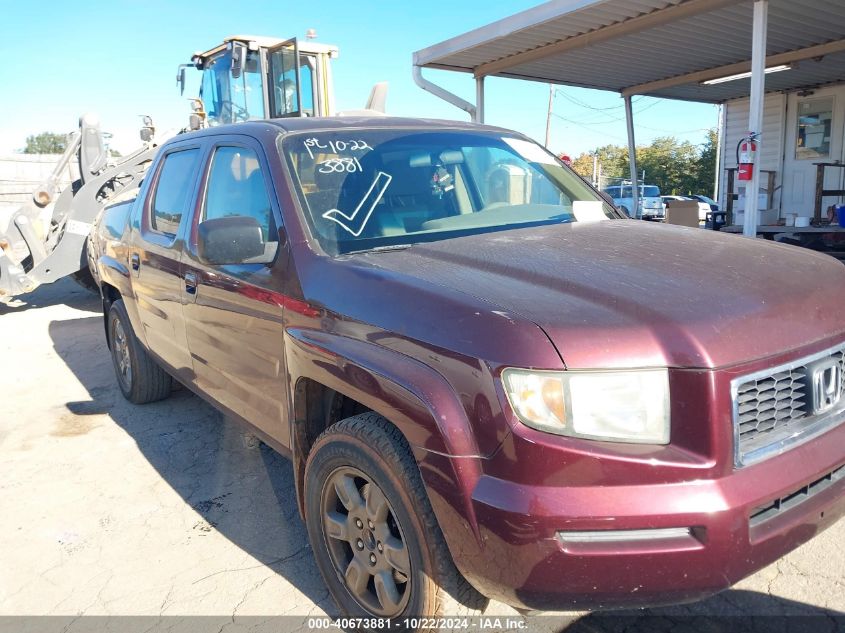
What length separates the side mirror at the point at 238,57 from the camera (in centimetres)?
915

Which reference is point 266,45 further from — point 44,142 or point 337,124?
point 44,142

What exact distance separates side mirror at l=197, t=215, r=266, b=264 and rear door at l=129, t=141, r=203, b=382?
998 millimetres

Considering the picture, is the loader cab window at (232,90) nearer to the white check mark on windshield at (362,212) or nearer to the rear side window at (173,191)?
the rear side window at (173,191)

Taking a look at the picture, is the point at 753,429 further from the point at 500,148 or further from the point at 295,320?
the point at 500,148

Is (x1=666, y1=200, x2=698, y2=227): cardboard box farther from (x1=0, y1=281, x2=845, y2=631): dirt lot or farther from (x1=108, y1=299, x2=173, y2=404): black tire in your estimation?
(x1=108, y1=299, x2=173, y2=404): black tire

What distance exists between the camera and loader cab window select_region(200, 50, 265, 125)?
950cm

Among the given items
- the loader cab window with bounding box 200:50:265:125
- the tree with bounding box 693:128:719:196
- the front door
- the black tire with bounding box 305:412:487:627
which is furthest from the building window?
the tree with bounding box 693:128:719:196

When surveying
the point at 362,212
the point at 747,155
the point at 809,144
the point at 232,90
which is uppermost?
the point at 232,90

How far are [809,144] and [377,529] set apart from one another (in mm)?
12970

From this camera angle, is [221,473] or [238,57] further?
[238,57]

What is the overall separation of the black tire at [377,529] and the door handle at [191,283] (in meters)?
1.35

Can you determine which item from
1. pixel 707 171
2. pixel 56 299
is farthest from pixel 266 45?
pixel 707 171

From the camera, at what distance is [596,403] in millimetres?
1813

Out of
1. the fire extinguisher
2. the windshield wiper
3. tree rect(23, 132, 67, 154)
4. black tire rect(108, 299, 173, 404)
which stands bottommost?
black tire rect(108, 299, 173, 404)
